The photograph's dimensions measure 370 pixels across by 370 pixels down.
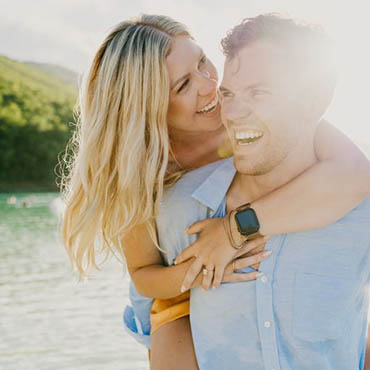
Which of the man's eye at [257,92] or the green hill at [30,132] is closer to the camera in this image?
the man's eye at [257,92]

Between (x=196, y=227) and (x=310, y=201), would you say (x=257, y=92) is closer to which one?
(x=310, y=201)

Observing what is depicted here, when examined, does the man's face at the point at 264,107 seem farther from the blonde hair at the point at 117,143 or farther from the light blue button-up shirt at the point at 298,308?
the blonde hair at the point at 117,143

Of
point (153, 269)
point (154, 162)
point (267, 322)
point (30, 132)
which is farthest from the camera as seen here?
point (30, 132)

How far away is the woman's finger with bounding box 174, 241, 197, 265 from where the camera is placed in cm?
258

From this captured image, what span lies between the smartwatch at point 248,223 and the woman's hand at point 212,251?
0.06 m

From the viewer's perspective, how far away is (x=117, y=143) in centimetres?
300

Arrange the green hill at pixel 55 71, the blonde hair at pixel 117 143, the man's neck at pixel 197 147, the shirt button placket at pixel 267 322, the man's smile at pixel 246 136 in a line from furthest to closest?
1. the green hill at pixel 55 71
2. the man's neck at pixel 197 147
3. the blonde hair at pixel 117 143
4. the man's smile at pixel 246 136
5. the shirt button placket at pixel 267 322

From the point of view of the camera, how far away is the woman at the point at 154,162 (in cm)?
249

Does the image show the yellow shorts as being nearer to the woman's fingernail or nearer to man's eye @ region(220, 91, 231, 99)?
the woman's fingernail

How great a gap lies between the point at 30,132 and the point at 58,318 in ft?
163

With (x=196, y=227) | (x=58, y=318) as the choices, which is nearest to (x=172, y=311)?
(x=196, y=227)

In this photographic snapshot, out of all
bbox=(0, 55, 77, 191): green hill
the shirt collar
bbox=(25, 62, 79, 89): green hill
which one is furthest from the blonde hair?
bbox=(25, 62, 79, 89): green hill

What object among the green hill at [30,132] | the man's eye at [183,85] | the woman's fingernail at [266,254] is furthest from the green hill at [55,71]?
the woman's fingernail at [266,254]

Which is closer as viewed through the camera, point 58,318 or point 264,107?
point 264,107
